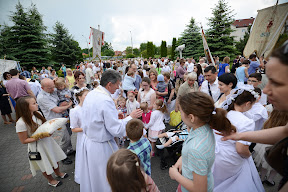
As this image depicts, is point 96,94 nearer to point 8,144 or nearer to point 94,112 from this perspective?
point 94,112

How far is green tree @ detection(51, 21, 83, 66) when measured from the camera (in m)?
27.9

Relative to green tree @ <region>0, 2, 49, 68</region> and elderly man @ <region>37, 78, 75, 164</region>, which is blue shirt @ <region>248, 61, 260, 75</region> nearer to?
elderly man @ <region>37, 78, 75, 164</region>

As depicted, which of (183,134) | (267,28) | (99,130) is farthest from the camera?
(267,28)

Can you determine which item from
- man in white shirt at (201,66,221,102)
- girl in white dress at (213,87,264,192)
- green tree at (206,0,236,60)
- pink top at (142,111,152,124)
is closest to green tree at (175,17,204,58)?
green tree at (206,0,236,60)

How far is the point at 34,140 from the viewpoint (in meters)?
2.79

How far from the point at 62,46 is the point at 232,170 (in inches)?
1309

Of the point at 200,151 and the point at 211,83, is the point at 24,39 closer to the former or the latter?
the point at 211,83

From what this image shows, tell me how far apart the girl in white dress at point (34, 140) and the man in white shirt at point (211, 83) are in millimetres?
4348

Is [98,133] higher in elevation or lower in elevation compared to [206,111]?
lower

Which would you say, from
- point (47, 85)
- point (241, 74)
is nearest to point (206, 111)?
point (47, 85)

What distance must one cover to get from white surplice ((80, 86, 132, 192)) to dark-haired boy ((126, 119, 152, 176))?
0.11m

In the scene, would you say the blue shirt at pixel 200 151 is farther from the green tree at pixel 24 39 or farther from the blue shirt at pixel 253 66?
the green tree at pixel 24 39

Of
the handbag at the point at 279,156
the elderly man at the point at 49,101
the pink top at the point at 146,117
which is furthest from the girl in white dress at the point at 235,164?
the elderly man at the point at 49,101

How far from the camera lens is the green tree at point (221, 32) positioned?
74.9ft
